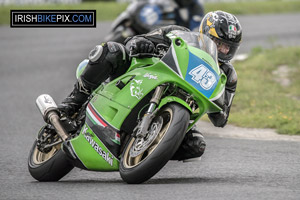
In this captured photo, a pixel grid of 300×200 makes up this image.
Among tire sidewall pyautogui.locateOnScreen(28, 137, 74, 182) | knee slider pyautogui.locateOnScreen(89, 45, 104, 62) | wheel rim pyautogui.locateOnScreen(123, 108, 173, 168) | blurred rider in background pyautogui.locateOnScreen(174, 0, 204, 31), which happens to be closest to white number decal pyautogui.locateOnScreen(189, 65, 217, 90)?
wheel rim pyautogui.locateOnScreen(123, 108, 173, 168)

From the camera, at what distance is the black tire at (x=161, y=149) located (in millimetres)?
5930

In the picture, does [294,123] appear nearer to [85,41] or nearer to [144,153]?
[144,153]

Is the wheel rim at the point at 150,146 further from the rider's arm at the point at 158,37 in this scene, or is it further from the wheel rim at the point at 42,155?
the wheel rim at the point at 42,155

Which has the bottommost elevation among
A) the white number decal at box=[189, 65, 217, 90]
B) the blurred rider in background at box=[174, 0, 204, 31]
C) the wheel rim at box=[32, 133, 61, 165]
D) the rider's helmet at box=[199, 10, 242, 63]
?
the blurred rider in background at box=[174, 0, 204, 31]

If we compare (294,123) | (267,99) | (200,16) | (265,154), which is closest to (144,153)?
(265,154)

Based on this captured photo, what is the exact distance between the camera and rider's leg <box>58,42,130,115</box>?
6.72m

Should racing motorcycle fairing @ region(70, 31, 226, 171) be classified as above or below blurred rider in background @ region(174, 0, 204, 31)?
above

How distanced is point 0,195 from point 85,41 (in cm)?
1297

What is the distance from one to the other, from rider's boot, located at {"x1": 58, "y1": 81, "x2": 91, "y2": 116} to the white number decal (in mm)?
1208

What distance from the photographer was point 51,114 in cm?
709

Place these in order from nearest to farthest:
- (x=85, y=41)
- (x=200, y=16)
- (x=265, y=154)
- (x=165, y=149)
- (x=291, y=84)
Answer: (x=165, y=149) < (x=265, y=154) < (x=291, y=84) < (x=200, y=16) < (x=85, y=41)

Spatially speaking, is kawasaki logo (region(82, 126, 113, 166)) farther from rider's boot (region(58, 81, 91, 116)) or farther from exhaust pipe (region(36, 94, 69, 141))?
rider's boot (region(58, 81, 91, 116))

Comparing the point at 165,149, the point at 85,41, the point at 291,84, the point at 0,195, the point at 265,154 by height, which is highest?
the point at 165,149

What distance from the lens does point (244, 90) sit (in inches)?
459
